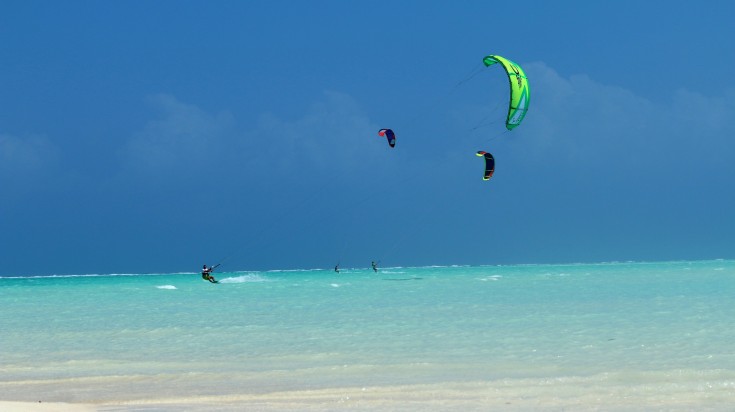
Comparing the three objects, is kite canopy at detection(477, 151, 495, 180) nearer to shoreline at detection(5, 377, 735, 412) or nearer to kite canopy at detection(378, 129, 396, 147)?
kite canopy at detection(378, 129, 396, 147)

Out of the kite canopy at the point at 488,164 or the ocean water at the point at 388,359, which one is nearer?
the ocean water at the point at 388,359

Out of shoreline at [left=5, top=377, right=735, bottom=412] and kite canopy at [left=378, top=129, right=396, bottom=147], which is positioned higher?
kite canopy at [left=378, top=129, right=396, bottom=147]

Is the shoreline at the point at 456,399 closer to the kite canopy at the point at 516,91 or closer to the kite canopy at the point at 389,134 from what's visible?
the kite canopy at the point at 516,91

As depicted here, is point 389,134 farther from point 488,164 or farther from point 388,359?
point 388,359

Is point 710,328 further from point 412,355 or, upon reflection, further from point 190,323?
point 190,323

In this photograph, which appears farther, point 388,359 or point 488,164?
point 488,164

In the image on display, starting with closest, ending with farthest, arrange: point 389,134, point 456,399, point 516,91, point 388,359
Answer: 1. point 456,399
2. point 388,359
3. point 516,91
4. point 389,134

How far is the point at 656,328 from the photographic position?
18312mm

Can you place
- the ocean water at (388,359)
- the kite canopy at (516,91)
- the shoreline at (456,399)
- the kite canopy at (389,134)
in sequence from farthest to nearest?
the kite canopy at (389,134)
the kite canopy at (516,91)
the ocean water at (388,359)
the shoreline at (456,399)

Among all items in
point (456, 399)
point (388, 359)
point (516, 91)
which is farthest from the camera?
point (516, 91)

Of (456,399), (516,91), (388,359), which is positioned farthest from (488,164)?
(456,399)

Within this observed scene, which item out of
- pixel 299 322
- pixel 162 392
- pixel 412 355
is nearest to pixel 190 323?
pixel 299 322

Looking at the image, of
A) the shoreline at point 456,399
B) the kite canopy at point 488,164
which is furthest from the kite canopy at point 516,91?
the shoreline at point 456,399

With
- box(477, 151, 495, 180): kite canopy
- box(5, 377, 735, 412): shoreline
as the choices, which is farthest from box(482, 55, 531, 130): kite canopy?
box(5, 377, 735, 412): shoreline
